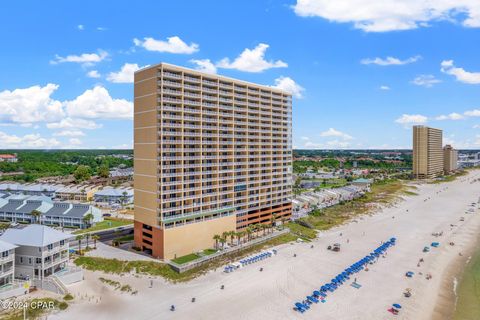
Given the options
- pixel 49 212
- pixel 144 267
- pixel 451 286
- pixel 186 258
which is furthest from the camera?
pixel 49 212

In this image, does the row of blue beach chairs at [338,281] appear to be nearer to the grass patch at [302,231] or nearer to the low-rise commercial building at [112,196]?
the grass patch at [302,231]

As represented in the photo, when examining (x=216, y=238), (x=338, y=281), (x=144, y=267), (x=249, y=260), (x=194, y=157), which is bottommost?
(x=338, y=281)

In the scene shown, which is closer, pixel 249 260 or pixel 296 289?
pixel 296 289

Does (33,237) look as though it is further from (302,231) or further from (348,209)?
(348,209)

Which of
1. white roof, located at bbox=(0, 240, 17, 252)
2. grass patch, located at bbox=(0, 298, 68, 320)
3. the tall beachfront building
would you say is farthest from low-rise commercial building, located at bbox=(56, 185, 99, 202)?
grass patch, located at bbox=(0, 298, 68, 320)

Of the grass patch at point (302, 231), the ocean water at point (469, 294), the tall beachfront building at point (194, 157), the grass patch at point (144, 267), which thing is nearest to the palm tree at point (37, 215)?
the grass patch at point (144, 267)

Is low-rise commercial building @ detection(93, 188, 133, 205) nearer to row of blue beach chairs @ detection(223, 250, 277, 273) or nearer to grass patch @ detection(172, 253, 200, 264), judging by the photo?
grass patch @ detection(172, 253, 200, 264)

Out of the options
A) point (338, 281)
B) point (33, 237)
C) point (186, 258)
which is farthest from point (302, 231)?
point (33, 237)
